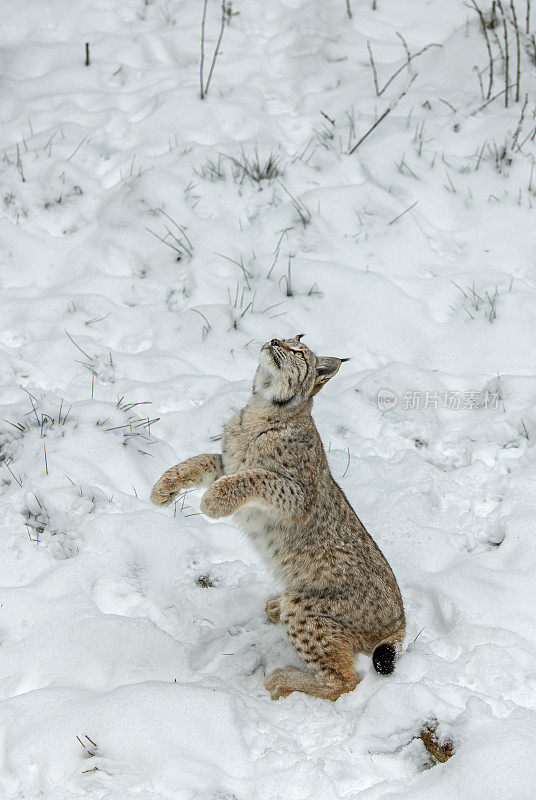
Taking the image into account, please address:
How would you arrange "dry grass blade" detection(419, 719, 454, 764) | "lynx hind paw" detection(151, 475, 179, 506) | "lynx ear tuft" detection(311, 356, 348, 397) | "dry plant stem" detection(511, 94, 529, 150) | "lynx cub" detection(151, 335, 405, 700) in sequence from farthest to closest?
"dry plant stem" detection(511, 94, 529, 150)
"lynx ear tuft" detection(311, 356, 348, 397)
"lynx hind paw" detection(151, 475, 179, 506)
"lynx cub" detection(151, 335, 405, 700)
"dry grass blade" detection(419, 719, 454, 764)

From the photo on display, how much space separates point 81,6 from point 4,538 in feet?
18.3

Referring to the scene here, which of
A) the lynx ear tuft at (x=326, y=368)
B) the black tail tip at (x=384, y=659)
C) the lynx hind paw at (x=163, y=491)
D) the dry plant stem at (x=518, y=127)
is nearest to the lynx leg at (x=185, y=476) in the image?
the lynx hind paw at (x=163, y=491)

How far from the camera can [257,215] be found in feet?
20.2

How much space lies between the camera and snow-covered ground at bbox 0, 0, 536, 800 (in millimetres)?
3166

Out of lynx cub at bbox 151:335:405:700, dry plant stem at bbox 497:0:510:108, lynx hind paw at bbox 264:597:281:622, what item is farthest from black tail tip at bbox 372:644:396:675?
dry plant stem at bbox 497:0:510:108

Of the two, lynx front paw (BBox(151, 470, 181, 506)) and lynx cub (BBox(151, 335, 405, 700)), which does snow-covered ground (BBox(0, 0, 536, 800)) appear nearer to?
lynx cub (BBox(151, 335, 405, 700))

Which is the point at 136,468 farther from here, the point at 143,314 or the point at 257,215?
the point at 257,215

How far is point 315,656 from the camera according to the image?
362 centimetres

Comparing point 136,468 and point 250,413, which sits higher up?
point 250,413

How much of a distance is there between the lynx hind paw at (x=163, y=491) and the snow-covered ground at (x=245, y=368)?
452 mm

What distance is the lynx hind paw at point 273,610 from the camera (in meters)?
4.02

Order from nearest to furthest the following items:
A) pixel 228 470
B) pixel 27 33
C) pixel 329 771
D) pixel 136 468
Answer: pixel 329 771
pixel 228 470
pixel 136 468
pixel 27 33

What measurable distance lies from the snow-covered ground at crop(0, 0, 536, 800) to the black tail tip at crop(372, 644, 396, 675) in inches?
→ 3.6

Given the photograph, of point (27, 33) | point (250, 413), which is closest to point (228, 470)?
point (250, 413)
